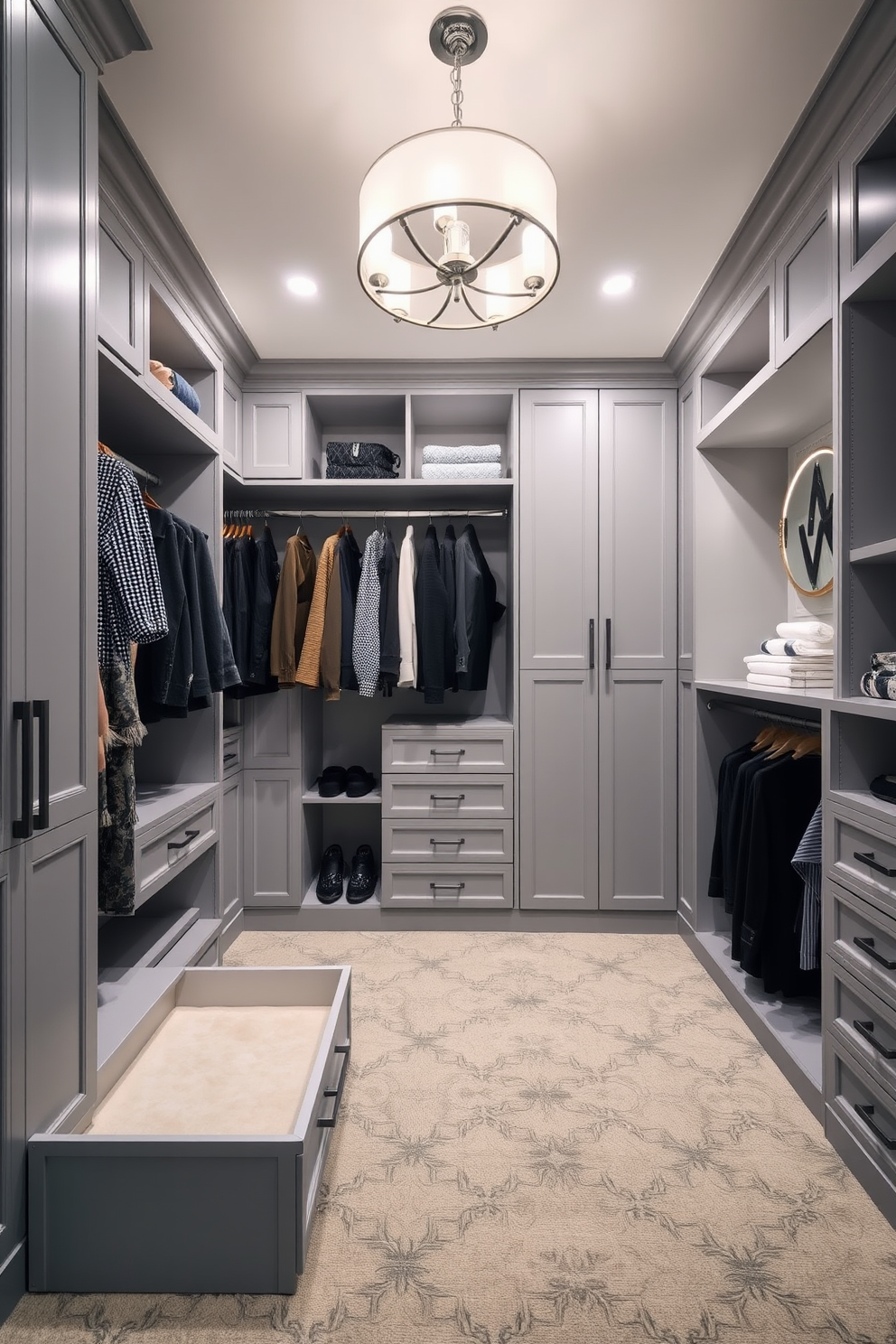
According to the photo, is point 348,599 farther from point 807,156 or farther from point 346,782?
point 807,156

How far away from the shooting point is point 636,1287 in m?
1.32

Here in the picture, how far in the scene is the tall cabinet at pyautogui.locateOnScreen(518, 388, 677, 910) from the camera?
3.10 metres

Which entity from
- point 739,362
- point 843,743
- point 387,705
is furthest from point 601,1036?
point 739,362

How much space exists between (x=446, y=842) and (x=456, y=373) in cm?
212

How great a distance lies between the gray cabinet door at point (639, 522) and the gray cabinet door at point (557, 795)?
300 mm

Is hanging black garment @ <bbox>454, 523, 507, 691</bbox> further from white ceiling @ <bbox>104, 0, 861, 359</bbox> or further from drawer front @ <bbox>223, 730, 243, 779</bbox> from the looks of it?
white ceiling @ <bbox>104, 0, 861, 359</bbox>

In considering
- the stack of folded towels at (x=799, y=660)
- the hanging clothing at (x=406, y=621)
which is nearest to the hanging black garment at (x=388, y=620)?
the hanging clothing at (x=406, y=621)

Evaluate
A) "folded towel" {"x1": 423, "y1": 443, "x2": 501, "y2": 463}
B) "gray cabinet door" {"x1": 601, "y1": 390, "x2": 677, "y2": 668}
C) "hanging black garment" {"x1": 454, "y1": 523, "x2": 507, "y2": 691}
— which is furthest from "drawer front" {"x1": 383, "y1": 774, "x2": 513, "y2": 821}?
"folded towel" {"x1": 423, "y1": 443, "x2": 501, "y2": 463}

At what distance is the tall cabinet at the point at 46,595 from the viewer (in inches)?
48.1

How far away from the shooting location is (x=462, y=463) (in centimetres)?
323

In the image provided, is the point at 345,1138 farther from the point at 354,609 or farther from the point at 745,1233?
the point at 354,609

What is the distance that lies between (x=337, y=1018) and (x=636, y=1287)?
80cm

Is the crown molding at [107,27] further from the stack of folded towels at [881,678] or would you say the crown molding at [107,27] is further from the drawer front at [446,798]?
the drawer front at [446,798]

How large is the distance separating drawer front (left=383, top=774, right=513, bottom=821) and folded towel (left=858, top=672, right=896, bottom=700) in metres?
1.71
